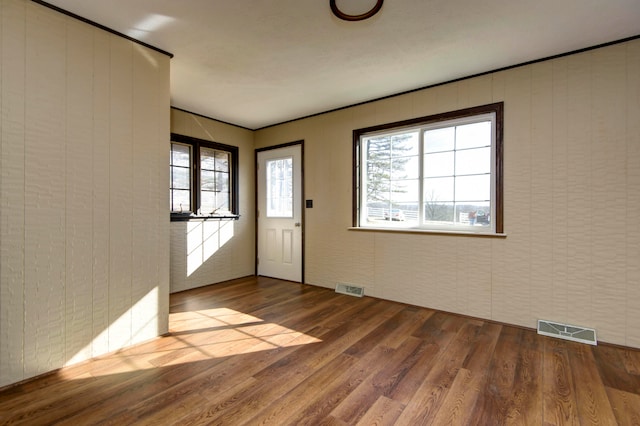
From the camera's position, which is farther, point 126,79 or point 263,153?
point 263,153

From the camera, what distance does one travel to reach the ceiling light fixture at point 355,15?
2.04 metres

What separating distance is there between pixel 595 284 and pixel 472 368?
55.3 inches

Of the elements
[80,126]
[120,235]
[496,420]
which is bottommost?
[496,420]

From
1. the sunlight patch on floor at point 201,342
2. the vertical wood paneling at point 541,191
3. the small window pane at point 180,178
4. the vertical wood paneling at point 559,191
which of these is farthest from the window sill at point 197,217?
the vertical wood paneling at point 559,191

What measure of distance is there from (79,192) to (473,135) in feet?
11.8

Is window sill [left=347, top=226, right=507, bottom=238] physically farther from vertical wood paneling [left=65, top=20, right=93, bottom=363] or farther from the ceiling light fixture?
vertical wood paneling [left=65, top=20, right=93, bottom=363]

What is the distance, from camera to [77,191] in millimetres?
2217

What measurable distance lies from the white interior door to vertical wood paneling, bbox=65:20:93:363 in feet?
9.06

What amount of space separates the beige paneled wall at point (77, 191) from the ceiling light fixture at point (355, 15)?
1596 mm

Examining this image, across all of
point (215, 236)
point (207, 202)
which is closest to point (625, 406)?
point (215, 236)

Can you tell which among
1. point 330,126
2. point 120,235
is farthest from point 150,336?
point 330,126

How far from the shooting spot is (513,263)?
2928 millimetres

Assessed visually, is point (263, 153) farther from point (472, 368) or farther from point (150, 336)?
point (472, 368)

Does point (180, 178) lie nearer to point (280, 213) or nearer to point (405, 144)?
point (280, 213)
